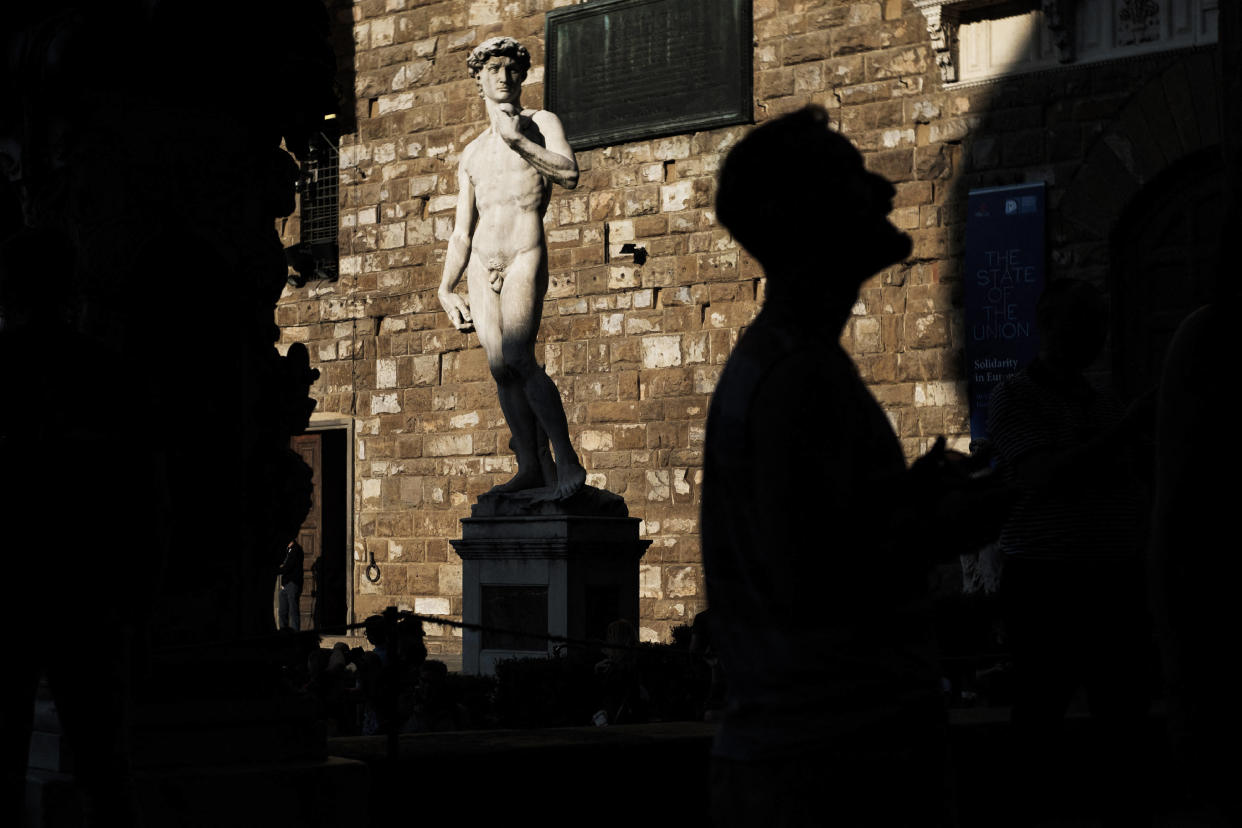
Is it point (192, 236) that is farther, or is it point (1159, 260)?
point (1159, 260)

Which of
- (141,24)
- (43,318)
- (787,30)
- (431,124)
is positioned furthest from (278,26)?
(431,124)

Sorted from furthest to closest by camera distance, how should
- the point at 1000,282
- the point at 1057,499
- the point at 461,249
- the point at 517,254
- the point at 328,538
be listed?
1. the point at 328,538
2. the point at 1000,282
3. the point at 461,249
4. the point at 517,254
5. the point at 1057,499

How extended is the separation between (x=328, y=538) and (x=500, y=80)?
7722mm

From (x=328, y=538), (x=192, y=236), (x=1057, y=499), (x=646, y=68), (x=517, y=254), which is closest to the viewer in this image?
(x=1057, y=499)

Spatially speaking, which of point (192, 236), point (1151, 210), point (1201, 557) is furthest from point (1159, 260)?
point (1201, 557)

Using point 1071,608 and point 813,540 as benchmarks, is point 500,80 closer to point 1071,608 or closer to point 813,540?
point 1071,608

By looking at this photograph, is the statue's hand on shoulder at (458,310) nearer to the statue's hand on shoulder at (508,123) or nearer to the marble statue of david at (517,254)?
the marble statue of david at (517,254)

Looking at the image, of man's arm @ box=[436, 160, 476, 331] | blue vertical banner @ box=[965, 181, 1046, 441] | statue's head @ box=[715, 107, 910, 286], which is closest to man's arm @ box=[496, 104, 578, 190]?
man's arm @ box=[436, 160, 476, 331]

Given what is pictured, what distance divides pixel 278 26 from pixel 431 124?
11504mm

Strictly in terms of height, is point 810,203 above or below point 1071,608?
above

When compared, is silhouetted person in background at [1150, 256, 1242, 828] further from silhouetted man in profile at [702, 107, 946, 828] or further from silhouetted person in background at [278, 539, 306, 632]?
silhouetted person in background at [278, 539, 306, 632]

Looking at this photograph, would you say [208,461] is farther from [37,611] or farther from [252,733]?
[37,611]

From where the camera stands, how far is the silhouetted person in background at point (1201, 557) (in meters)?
2.45

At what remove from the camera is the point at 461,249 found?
33.5 ft
